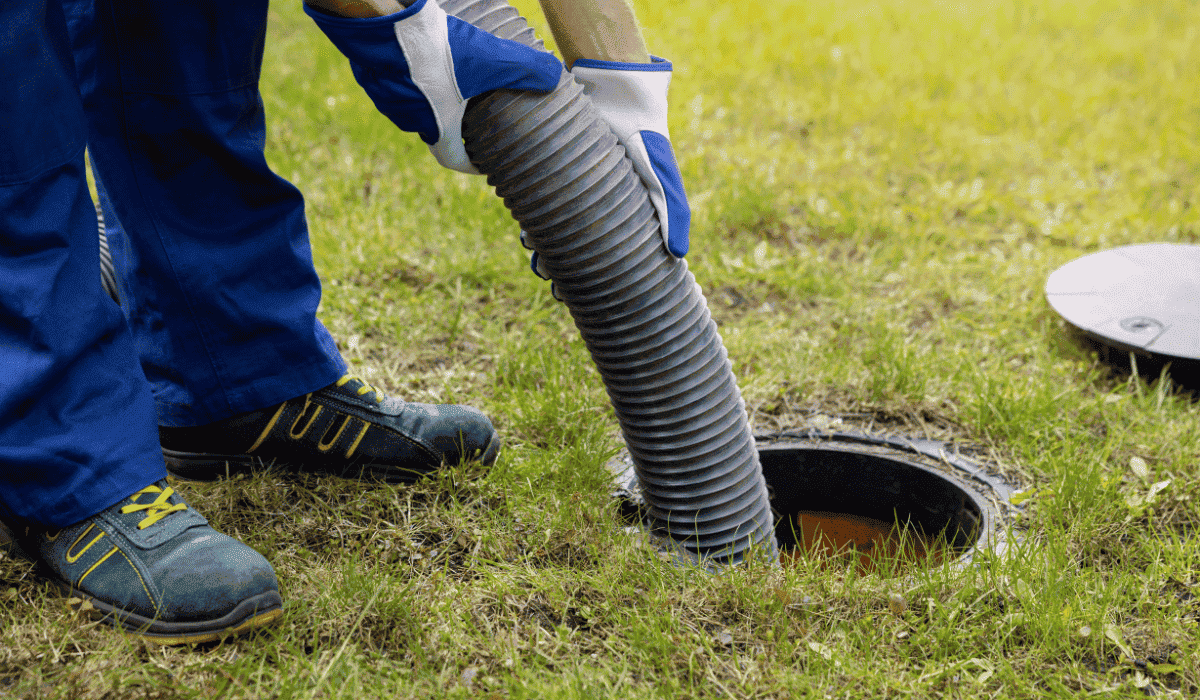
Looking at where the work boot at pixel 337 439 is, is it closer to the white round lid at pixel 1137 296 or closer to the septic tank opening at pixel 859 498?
the septic tank opening at pixel 859 498

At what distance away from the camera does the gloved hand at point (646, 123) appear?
1680 millimetres

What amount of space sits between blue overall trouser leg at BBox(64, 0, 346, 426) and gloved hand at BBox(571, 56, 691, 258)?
2.18ft

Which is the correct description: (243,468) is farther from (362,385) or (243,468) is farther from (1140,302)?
(1140,302)

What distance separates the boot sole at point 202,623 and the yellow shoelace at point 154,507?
14cm

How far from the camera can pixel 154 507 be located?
1.60 m

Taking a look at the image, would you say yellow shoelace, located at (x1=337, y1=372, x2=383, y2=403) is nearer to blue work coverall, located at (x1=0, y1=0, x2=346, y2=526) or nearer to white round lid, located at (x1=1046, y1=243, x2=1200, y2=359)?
blue work coverall, located at (x1=0, y1=0, x2=346, y2=526)

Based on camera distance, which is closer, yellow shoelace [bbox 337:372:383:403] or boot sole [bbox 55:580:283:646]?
boot sole [bbox 55:580:283:646]

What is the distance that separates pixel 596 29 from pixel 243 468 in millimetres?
1146

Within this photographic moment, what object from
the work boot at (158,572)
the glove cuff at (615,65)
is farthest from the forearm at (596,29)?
the work boot at (158,572)

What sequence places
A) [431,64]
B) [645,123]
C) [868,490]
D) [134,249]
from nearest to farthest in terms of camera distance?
1. [431,64]
2. [645,123]
3. [134,249]
4. [868,490]

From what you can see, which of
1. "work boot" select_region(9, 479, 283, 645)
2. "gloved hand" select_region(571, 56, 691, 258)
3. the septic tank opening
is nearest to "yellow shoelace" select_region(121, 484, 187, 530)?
"work boot" select_region(9, 479, 283, 645)

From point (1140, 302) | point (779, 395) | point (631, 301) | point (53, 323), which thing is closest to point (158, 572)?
point (53, 323)

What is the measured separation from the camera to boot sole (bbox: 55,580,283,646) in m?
1.50

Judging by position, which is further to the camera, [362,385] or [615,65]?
[362,385]
